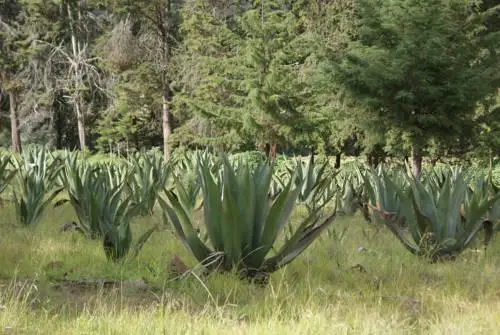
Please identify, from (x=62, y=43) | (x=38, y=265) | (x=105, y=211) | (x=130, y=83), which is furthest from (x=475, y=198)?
(x=62, y=43)

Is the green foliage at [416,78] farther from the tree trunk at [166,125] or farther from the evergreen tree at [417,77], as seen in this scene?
the tree trunk at [166,125]

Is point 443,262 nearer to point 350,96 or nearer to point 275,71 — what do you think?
point 350,96

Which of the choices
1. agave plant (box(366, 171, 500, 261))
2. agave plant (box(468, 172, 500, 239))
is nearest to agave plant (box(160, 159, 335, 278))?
agave plant (box(366, 171, 500, 261))

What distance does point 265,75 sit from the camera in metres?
18.0

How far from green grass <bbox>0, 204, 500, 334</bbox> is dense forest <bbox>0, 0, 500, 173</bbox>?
799 centimetres

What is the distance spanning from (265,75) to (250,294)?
627 inches

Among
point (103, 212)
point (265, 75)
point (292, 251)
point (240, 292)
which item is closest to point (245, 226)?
point (292, 251)

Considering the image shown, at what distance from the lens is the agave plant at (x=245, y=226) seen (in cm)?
281

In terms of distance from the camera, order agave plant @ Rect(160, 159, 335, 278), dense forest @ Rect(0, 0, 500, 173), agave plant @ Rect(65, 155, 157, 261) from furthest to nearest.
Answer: dense forest @ Rect(0, 0, 500, 173) < agave plant @ Rect(65, 155, 157, 261) < agave plant @ Rect(160, 159, 335, 278)

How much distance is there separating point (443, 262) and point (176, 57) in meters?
21.9

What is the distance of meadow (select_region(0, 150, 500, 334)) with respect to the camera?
2.02 metres

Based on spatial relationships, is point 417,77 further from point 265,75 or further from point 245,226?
point 245,226

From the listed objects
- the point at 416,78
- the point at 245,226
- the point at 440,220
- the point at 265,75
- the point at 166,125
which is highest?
the point at 265,75

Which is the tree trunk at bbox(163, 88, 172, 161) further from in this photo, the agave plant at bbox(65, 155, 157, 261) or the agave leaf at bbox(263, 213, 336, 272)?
the agave leaf at bbox(263, 213, 336, 272)
